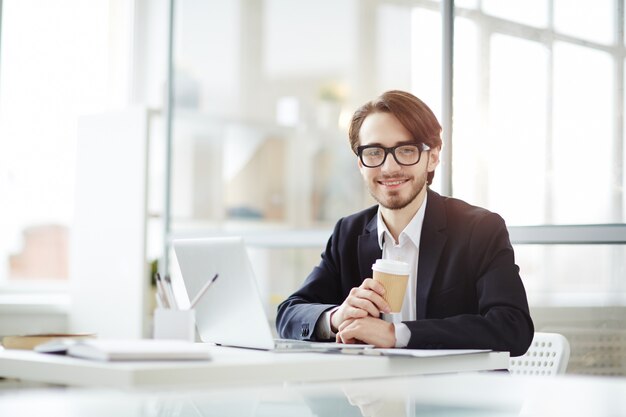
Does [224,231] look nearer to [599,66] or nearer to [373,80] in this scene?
[373,80]

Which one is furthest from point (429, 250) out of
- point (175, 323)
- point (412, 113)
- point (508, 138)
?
point (508, 138)

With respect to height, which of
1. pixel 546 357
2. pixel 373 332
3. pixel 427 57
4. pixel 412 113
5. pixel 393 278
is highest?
pixel 427 57

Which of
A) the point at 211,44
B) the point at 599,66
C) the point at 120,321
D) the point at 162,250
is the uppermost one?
the point at 211,44

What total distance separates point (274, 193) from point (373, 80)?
0.79 meters

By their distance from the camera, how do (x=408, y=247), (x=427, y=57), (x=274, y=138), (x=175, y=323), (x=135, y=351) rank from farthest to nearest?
(x=274, y=138) → (x=427, y=57) → (x=408, y=247) → (x=175, y=323) → (x=135, y=351)

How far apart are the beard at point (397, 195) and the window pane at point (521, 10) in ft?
3.82

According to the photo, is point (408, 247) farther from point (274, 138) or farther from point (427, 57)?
point (274, 138)

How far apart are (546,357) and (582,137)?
0.94 metres

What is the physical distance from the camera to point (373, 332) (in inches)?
75.9

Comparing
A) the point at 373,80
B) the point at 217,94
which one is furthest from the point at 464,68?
the point at 217,94

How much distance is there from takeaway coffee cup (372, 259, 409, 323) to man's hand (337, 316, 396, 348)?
5 cm

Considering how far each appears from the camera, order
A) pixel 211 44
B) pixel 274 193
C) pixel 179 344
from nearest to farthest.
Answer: pixel 179 344 < pixel 274 193 < pixel 211 44

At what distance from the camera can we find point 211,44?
4.72 m

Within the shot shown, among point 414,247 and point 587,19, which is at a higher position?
point 587,19
